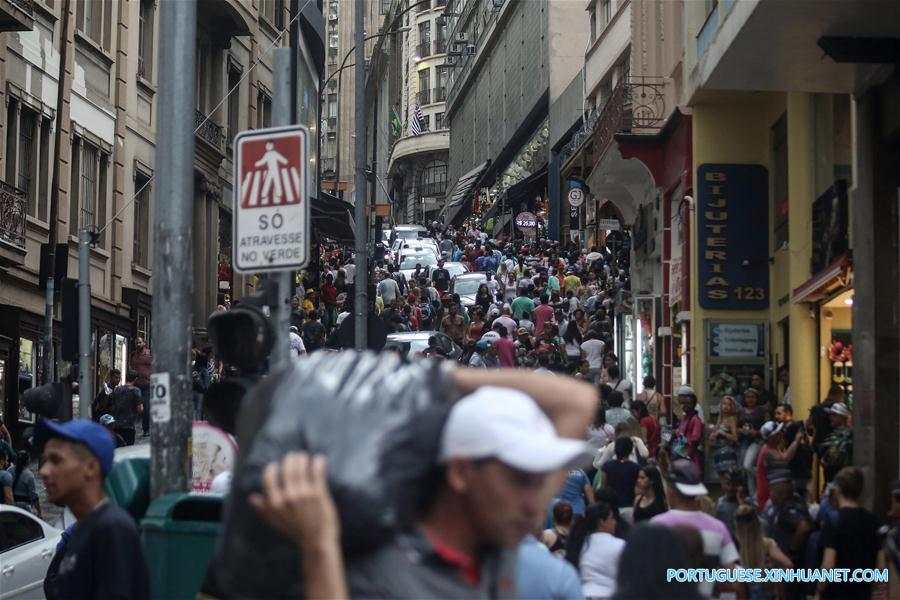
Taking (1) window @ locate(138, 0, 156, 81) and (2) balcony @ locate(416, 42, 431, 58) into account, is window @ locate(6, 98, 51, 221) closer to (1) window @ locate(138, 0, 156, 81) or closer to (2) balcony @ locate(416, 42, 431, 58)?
(1) window @ locate(138, 0, 156, 81)

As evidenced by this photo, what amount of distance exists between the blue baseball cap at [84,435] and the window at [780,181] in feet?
59.3

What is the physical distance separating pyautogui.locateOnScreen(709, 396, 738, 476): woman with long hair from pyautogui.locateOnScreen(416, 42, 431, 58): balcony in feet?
384

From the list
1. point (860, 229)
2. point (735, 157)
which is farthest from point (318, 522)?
point (735, 157)

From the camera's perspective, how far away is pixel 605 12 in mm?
44750

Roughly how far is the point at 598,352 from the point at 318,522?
82.0 feet

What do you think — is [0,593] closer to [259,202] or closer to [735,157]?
[259,202]

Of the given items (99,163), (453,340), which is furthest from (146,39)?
(453,340)

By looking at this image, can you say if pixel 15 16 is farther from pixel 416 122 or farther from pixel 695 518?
pixel 416 122

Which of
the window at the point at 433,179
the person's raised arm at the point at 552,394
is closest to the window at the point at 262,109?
the person's raised arm at the point at 552,394

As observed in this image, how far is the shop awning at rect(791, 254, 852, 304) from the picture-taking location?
60.7 feet

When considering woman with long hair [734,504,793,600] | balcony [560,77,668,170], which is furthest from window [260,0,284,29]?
woman with long hair [734,504,793,600]

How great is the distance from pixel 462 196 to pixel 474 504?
310ft

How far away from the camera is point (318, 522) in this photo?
2848 millimetres

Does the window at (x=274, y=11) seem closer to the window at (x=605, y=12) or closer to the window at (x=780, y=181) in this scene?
the window at (x=605, y=12)
